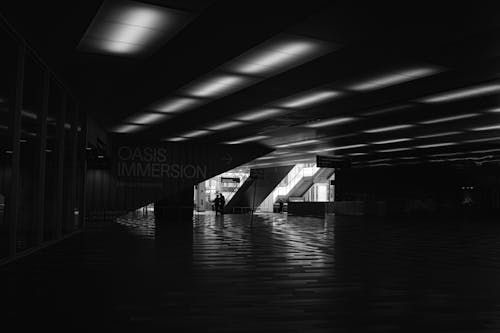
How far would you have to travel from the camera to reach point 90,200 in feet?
74.8

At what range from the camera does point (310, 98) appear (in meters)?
13.9

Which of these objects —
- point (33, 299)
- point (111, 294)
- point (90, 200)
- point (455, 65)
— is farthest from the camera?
point (90, 200)

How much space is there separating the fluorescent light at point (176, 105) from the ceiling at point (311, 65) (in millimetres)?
324

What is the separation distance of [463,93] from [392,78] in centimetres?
287

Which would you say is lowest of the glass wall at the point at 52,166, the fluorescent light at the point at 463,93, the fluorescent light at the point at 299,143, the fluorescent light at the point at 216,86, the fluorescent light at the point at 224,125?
the glass wall at the point at 52,166

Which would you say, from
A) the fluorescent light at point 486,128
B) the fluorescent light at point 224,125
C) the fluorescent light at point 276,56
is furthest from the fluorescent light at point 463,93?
the fluorescent light at point 224,125

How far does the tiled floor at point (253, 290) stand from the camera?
4.27 meters

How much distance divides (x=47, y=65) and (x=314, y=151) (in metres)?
20.3

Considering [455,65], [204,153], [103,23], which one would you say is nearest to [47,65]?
[103,23]

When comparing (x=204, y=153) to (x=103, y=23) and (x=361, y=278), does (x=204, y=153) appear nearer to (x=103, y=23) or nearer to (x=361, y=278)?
(x=103, y=23)

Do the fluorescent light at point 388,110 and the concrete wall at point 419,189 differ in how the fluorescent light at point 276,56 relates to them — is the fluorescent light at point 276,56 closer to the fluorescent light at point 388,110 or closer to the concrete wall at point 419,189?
the fluorescent light at point 388,110

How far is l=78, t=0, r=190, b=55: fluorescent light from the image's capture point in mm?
7676

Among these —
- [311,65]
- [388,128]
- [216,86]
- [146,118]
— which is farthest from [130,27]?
[388,128]

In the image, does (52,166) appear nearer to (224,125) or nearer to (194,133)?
(224,125)
